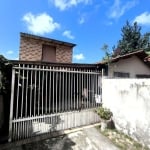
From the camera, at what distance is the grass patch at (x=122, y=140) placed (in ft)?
17.4

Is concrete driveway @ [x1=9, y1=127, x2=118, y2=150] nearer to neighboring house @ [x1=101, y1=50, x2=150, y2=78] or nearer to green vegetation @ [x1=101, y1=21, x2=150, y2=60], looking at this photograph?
neighboring house @ [x1=101, y1=50, x2=150, y2=78]

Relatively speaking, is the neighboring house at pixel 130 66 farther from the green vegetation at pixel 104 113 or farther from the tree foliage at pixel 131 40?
the tree foliage at pixel 131 40

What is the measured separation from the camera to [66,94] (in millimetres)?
6449

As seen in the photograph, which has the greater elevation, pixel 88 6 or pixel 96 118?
pixel 88 6

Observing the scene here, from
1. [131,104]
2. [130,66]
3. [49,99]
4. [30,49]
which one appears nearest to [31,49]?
[30,49]

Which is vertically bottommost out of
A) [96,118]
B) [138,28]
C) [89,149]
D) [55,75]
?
[89,149]

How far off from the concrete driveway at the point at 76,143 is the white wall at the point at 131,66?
14.8 feet

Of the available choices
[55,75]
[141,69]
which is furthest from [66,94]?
[141,69]

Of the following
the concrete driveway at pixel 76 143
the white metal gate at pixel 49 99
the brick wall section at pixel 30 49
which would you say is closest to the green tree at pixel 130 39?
the brick wall section at pixel 30 49

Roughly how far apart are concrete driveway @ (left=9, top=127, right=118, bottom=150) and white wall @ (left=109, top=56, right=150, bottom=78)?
4.50 m

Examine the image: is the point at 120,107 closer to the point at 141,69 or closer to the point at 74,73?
the point at 74,73

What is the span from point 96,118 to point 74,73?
2.59 meters

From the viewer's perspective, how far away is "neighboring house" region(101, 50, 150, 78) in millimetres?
9488

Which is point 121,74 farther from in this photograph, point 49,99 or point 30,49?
point 30,49
